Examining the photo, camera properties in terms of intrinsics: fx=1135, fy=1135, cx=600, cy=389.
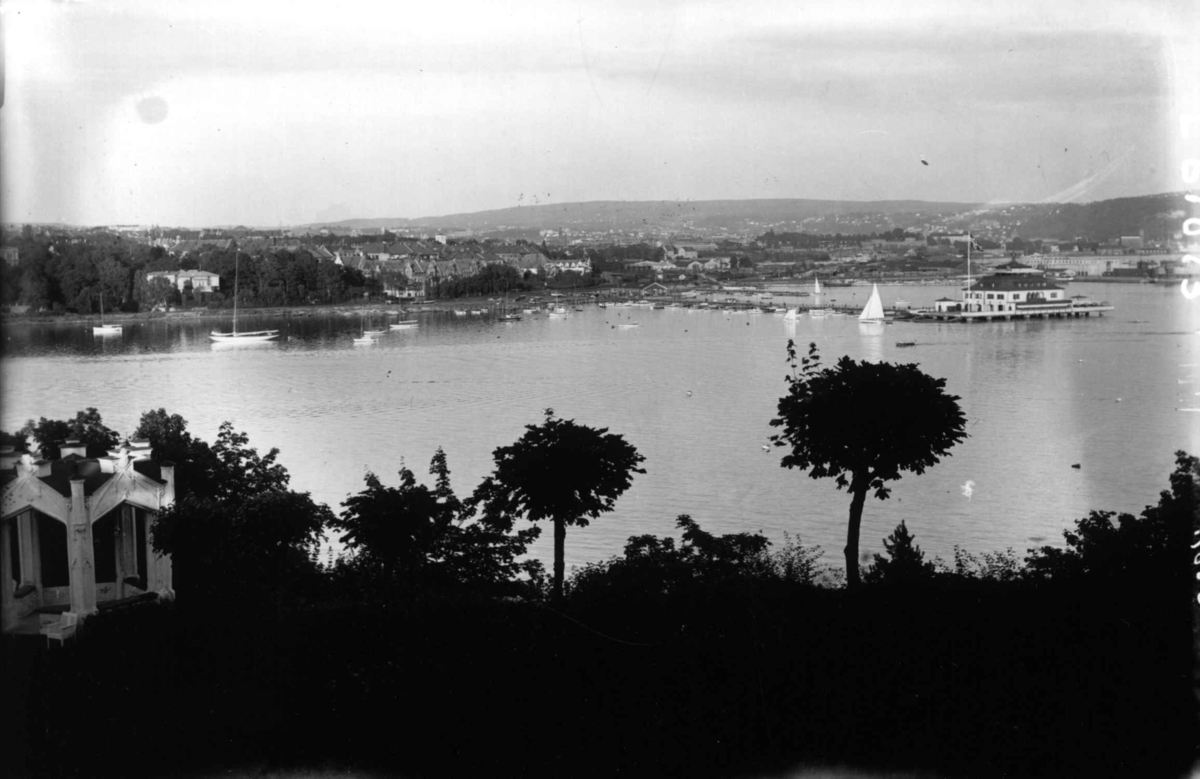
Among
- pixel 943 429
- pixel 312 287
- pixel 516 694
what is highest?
pixel 312 287

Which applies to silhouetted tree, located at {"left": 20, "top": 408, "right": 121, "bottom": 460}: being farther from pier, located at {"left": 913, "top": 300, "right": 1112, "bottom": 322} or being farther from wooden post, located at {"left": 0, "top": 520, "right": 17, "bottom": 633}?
pier, located at {"left": 913, "top": 300, "right": 1112, "bottom": 322}

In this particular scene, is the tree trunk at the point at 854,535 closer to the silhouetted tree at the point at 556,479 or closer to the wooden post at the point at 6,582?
the silhouetted tree at the point at 556,479

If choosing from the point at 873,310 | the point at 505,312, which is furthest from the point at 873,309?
the point at 505,312

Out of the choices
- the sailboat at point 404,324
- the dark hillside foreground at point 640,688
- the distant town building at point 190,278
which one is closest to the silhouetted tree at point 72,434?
the dark hillside foreground at point 640,688

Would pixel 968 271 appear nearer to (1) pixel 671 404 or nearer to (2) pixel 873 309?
(2) pixel 873 309

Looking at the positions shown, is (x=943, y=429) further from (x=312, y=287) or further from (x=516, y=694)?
(x=312, y=287)

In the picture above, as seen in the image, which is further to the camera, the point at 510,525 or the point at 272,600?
the point at 510,525

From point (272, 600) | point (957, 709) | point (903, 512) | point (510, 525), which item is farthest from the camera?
point (903, 512)

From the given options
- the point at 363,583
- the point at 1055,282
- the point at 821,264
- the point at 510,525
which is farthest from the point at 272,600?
the point at 1055,282
